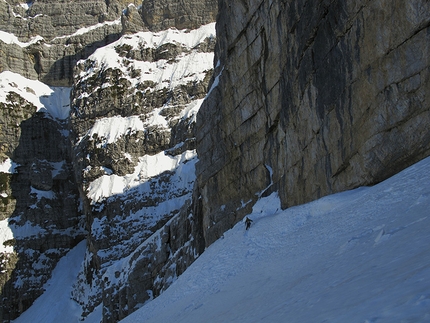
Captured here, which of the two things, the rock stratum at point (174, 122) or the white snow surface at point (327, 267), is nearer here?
the white snow surface at point (327, 267)

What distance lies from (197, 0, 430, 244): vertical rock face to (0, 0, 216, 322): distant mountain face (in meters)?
26.7

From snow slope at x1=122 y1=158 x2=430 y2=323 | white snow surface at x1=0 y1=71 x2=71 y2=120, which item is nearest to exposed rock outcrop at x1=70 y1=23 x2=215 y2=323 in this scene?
white snow surface at x1=0 y1=71 x2=71 y2=120

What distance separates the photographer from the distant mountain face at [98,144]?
7125 centimetres

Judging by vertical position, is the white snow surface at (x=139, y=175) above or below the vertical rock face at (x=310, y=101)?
below

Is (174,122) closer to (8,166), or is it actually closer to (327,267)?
(8,166)

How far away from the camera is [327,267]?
11273 mm

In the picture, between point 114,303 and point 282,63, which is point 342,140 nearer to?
point 282,63

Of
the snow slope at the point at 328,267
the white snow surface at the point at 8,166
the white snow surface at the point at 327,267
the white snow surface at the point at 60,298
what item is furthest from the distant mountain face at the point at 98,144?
the snow slope at the point at 328,267

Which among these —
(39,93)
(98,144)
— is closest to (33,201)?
(98,144)

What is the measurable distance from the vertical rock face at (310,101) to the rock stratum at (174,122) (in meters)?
0.06

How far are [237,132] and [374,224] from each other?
68.3 feet

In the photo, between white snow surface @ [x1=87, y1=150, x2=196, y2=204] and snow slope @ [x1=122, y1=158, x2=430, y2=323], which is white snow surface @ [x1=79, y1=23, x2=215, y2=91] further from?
snow slope @ [x1=122, y1=158, x2=430, y2=323]

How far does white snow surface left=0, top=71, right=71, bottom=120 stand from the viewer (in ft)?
302

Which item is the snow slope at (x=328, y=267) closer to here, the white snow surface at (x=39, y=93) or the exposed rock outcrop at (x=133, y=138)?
the exposed rock outcrop at (x=133, y=138)
